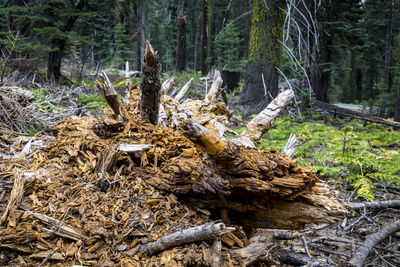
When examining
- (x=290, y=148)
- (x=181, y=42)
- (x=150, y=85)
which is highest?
(x=181, y=42)

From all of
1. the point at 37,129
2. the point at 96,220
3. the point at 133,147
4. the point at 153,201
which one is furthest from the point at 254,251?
the point at 37,129

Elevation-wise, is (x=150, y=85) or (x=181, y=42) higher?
(x=181, y=42)

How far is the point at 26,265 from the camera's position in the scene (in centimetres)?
157

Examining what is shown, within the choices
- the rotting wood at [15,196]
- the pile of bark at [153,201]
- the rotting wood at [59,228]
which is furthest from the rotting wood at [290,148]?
the rotting wood at [15,196]

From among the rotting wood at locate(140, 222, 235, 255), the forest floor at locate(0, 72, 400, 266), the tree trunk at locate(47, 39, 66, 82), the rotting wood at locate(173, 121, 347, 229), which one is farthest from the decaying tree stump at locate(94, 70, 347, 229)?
the tree trunk at locate(47, 39, 66, 82)

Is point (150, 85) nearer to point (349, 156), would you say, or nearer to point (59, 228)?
point (59, 228)

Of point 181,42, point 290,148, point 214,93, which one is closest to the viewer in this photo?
point 290,148

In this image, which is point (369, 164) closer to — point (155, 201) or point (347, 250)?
point (347, 250)

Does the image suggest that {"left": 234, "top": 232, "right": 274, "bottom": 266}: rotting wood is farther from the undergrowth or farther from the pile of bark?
the undergrowth

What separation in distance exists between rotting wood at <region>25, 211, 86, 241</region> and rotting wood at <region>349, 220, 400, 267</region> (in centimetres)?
215

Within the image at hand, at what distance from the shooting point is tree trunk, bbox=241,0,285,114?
235 inches

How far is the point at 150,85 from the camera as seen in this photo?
2570mm

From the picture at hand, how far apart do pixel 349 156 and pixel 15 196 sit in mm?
3840

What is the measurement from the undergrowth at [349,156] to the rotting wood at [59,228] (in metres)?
2.92
